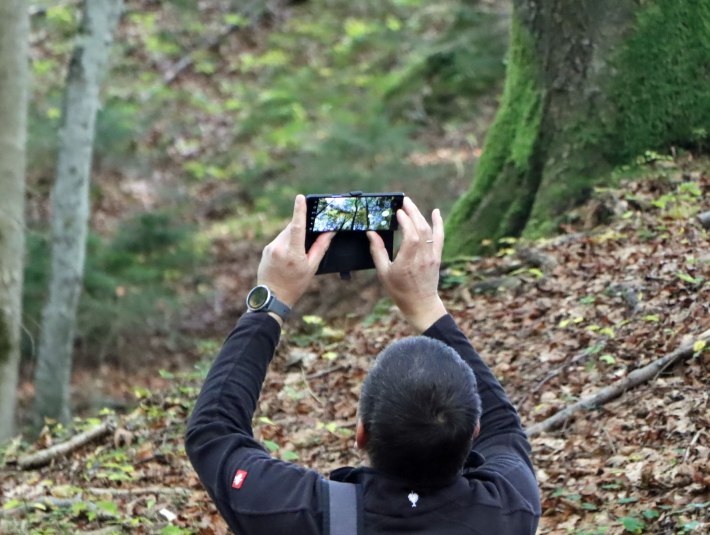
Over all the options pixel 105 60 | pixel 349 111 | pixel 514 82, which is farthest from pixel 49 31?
pixel 514 82

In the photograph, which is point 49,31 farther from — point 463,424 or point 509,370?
point 463,424

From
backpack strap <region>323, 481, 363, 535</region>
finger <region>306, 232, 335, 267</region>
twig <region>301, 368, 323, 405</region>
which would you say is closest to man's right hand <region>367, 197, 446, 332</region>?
finger <region>306, 232, 335, 267</region>

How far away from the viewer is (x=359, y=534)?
7.59 ft

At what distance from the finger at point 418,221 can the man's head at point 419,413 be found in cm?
41

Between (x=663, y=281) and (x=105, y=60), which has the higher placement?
(x=105, y=60)

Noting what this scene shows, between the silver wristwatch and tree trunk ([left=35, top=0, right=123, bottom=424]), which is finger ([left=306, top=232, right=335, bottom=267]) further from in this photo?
tree trunk ([left=35, top=0, right=123, bottom=424])

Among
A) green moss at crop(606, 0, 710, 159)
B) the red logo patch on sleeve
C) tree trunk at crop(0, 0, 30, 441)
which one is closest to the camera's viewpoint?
the red logo patch on sleeve

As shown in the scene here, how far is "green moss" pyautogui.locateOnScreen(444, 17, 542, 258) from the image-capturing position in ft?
28.4

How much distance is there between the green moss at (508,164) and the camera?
865cm

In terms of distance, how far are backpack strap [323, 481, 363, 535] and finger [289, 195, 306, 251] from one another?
645 mm

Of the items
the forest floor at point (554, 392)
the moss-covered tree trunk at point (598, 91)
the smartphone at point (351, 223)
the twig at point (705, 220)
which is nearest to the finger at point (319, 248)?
the smartphone at point (351, 223)

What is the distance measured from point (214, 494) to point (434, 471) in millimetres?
554

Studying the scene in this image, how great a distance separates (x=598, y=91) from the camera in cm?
823

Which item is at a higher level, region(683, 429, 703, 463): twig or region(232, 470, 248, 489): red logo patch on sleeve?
region(232, 470, 248, 489): red logo patch on sleeve
